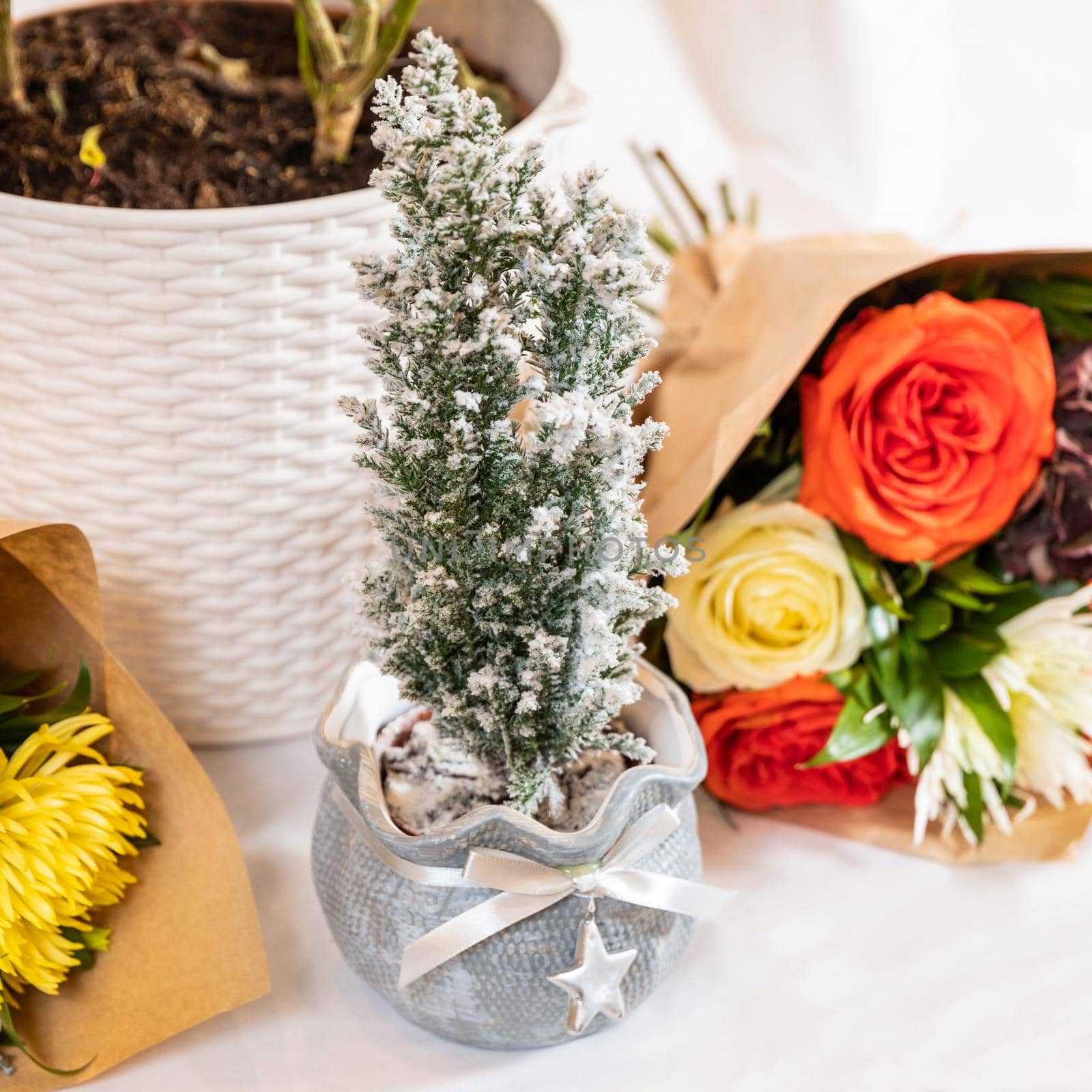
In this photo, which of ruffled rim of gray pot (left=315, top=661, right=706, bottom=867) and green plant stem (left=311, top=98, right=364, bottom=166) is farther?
green plant stem (left=311, top=98, right=364, bottom=166)

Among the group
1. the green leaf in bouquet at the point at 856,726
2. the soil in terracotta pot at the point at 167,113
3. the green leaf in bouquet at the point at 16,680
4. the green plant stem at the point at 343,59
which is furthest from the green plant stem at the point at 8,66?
the green leaf in bouquet at the point at 856,726

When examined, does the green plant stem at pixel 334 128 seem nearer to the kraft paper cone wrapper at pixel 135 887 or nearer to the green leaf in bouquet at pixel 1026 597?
the kraft paper cone wrapper at pixel 135 887

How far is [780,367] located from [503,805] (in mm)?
252

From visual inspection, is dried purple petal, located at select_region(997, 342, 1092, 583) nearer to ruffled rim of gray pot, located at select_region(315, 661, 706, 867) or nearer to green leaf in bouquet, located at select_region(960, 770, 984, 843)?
green leaf in bouquet, located at select_region(960, 770, 984, 843)

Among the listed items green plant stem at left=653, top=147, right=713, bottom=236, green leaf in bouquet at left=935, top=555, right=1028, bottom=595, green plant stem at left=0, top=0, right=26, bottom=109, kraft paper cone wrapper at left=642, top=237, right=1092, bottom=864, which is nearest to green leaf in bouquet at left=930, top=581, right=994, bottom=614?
Answer: green leaf in bouquet at left=935, top=555, right=1028, bottom=595

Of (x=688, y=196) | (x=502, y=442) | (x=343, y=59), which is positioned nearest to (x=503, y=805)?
(x=502, y=442)

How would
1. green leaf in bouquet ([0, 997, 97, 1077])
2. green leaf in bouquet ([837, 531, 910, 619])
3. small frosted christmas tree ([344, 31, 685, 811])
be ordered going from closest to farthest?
1. small frosted christmas tree ([344, 31, 685, 811])
2. green leaf in bouquet ([0, 997, 97, 1077])
3. green leaf in bouquet ([837, 531, 910, 619])

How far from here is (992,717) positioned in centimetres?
59

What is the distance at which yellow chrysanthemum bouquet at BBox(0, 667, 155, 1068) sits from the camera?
46cm

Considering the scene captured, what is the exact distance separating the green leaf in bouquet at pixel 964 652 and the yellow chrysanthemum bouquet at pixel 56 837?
38cm

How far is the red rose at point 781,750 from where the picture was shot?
23.5 inches

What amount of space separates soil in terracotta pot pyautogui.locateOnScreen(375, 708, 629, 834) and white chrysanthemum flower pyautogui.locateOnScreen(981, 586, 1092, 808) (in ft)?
0.69

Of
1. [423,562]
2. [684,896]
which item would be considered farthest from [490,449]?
[684,896]

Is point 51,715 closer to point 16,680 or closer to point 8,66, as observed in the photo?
point 16,680
